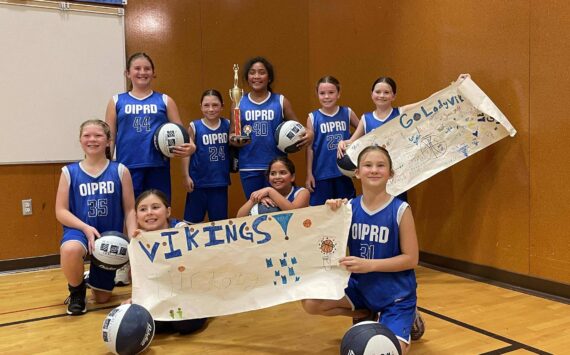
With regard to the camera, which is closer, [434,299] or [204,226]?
[204,226]

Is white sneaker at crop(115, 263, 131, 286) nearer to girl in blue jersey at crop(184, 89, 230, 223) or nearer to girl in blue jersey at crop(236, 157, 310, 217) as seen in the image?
girl in blue jersey at crop(184, 89, 230, 223)

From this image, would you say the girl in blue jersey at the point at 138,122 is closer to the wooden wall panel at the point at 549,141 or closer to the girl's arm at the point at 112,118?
the girl's arm at the point at 112,118

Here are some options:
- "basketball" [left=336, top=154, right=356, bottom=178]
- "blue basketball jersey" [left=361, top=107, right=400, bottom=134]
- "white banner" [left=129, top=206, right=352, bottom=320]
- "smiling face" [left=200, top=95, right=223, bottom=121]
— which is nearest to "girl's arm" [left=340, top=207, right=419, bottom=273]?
"white banner" [left=129, top=206, right=352, bottom=320]

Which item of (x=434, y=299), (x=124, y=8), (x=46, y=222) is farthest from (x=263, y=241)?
(x=124, y=8)

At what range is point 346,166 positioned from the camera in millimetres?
4016

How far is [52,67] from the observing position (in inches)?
199

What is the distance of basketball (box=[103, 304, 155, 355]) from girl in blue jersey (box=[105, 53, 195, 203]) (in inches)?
63.0

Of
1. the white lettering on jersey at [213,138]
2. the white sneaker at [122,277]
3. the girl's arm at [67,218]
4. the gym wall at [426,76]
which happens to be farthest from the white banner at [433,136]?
the white sneaker at [122,277]

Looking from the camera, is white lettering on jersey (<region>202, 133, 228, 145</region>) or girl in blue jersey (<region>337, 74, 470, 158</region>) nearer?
girl in blue jersey (<region>337, 74, 470, 158</region>)

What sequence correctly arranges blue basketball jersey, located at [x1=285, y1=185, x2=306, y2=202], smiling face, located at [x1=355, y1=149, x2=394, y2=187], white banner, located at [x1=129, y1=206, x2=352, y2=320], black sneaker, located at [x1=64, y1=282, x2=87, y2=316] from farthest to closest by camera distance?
1. blue basketball jersey, located at [x1=285, y1=185, x2=306, y2=202]
2. black sneaker, located at [x1=64, y1=282, x2=87, y2=316]
3. white banner, located at [x1=129, y1=206, x2=352, y2=320]
4. smiling face, located at [x1=355, y1=149, x2=394, y2=187]

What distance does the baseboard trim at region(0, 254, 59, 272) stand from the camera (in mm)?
4930

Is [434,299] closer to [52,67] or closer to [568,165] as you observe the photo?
[568,165]

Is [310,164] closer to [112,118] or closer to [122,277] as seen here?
[112,118]

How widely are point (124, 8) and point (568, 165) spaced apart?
4.34 meters
